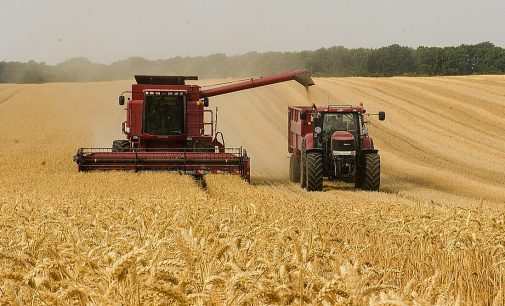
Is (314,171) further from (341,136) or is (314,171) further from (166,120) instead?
(166,120)

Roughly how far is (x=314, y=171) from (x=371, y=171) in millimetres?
1331

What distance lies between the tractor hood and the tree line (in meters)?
42.0

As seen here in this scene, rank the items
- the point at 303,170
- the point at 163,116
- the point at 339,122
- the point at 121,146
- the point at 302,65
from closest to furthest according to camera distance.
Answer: the point at 339,122 < the point at 303,170 < the point at 163,116 < the point at 121,146 < the point at 302,65

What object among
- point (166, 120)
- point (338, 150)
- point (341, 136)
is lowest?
point (338, 150)

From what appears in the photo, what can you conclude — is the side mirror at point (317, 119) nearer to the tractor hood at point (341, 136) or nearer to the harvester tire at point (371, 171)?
the tractor hood at point (341, 136)

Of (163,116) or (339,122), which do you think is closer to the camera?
Result: (339,122)

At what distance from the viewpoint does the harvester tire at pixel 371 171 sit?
65.0ft

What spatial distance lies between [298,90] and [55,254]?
41.4 metres

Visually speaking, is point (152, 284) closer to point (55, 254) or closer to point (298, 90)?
point (55, 254)

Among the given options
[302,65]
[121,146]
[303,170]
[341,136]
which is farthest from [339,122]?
[302,65]

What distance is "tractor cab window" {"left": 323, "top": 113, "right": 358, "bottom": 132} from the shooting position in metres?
20.5

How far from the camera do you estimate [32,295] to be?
12.4 feet

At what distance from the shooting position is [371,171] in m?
19.8

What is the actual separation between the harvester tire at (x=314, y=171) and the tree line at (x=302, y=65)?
42479mm
